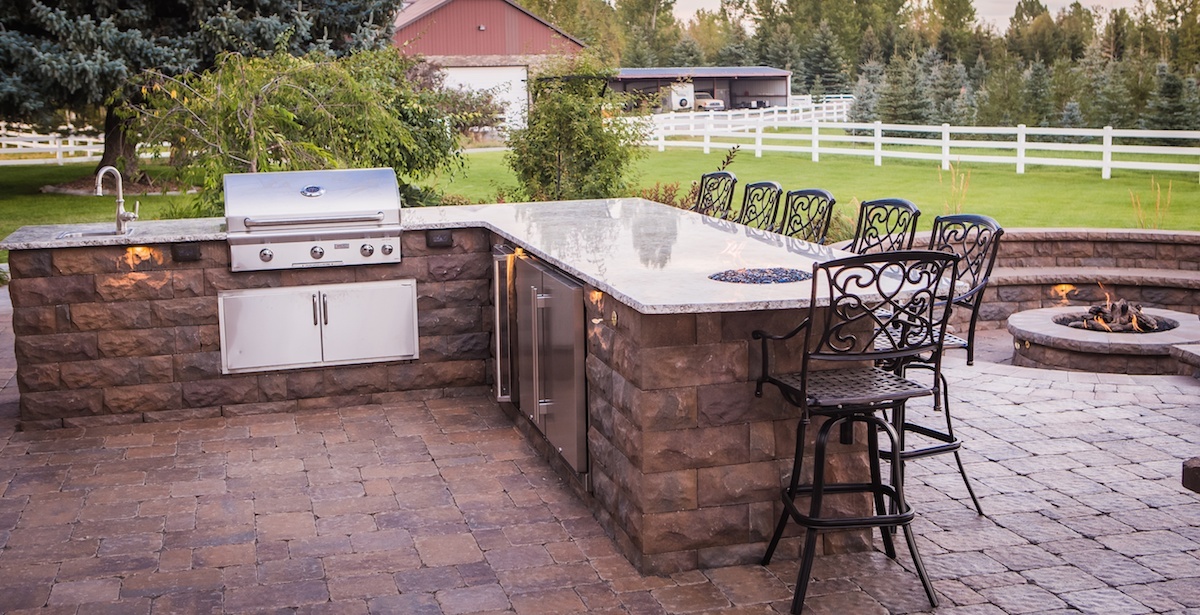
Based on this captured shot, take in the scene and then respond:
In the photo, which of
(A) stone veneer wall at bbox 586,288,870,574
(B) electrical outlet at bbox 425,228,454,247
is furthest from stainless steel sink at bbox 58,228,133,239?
(A) stone veneer wall at bbox 586,288,870,574

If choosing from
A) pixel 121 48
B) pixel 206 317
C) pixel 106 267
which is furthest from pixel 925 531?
pixel 121 48

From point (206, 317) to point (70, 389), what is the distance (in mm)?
816

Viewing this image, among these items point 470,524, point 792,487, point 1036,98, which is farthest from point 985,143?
point 792,487

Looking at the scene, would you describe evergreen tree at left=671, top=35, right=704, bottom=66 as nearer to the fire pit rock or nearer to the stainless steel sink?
the fire pit rock

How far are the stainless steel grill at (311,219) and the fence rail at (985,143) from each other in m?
7.99

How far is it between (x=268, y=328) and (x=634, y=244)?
7.64 ft

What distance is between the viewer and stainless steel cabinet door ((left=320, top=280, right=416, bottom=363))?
268 inches

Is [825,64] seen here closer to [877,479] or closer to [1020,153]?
[1020,153]

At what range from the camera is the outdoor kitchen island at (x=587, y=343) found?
4.27m

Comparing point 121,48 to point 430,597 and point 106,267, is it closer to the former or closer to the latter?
point 106,267

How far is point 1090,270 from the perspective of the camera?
10.2 m

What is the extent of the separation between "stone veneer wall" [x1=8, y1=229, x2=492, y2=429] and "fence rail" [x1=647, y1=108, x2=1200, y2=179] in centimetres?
784

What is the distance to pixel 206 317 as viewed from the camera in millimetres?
6656

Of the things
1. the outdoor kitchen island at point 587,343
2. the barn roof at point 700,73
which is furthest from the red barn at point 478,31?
the outdoor kitchen island at point 587,343
